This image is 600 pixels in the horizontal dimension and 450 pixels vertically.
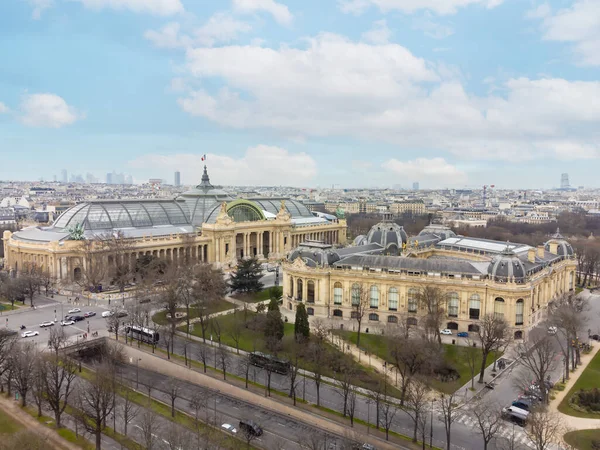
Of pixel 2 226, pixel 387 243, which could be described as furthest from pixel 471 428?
pixel 2 226

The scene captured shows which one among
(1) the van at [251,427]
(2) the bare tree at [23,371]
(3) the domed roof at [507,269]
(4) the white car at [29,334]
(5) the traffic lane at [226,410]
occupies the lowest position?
(5) the traffic lane at [226,410]

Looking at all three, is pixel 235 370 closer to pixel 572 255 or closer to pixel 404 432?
pixel 404 432

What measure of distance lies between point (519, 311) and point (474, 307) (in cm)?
643

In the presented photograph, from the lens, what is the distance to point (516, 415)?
48938 mm

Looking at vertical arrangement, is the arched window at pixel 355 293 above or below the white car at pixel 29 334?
above

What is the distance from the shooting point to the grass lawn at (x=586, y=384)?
167ft

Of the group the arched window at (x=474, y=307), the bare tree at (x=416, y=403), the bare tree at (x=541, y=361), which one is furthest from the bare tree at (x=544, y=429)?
the arched window at (x=474, y=307)

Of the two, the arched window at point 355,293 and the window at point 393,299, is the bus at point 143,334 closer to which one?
the arched window at point 355,293

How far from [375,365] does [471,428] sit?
16.7m

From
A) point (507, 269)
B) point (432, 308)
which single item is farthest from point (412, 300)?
point (507, 269)

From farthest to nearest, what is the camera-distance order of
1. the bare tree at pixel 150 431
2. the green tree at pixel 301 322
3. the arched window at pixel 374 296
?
the arched window at pixel 374 296, the green tree at pixel 301 322, the bare tree at pixel 150 431

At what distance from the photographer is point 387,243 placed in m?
100

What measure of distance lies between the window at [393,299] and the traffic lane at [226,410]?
34.9m

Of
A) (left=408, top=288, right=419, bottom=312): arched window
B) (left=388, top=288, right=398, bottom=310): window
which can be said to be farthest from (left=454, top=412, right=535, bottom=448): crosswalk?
(left=388, top=288, right=398, bottom=310): window
